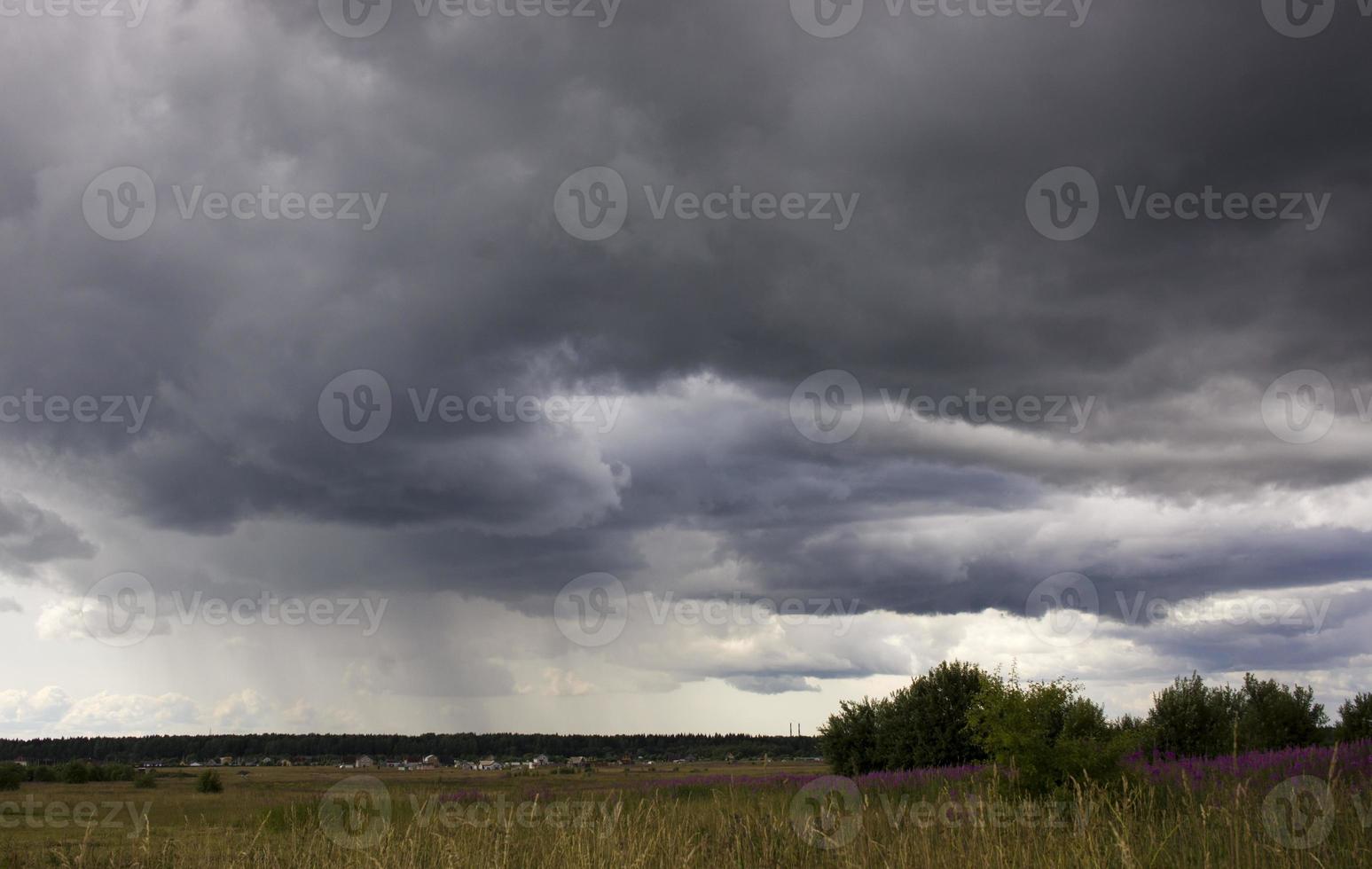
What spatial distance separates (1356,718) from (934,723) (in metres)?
18.1

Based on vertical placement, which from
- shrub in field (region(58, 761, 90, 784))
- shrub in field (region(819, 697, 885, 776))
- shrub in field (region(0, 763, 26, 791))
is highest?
shrub in field (region(819, 697, 885, 776))

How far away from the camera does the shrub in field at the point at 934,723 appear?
34469mm

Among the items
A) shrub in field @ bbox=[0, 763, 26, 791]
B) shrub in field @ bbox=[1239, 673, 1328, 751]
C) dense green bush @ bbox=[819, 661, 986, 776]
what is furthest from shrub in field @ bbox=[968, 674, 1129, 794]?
shrub in field @ bbox=[0, 763, 26, 791]

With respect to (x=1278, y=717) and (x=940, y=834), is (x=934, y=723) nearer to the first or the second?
(x=1278, y=717)

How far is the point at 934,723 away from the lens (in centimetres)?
3534

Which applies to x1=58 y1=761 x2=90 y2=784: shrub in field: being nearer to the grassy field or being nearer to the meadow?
the meadow

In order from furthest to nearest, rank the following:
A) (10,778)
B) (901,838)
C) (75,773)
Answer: (75,773) < (10,778) < (901,838)

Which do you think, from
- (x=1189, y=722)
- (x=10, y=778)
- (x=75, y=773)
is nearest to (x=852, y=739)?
(x=1189, y=722)

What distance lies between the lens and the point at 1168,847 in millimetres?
10469

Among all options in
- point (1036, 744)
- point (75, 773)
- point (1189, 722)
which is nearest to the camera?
point (1036, 744)

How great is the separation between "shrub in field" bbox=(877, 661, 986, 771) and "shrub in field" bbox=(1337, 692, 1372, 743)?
15781mm

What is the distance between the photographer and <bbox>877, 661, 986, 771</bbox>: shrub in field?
113 ft

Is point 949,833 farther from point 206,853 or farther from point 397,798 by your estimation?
point 397,798

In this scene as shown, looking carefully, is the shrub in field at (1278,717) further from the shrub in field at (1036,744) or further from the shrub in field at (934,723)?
the shrub in field at (1036,744)
